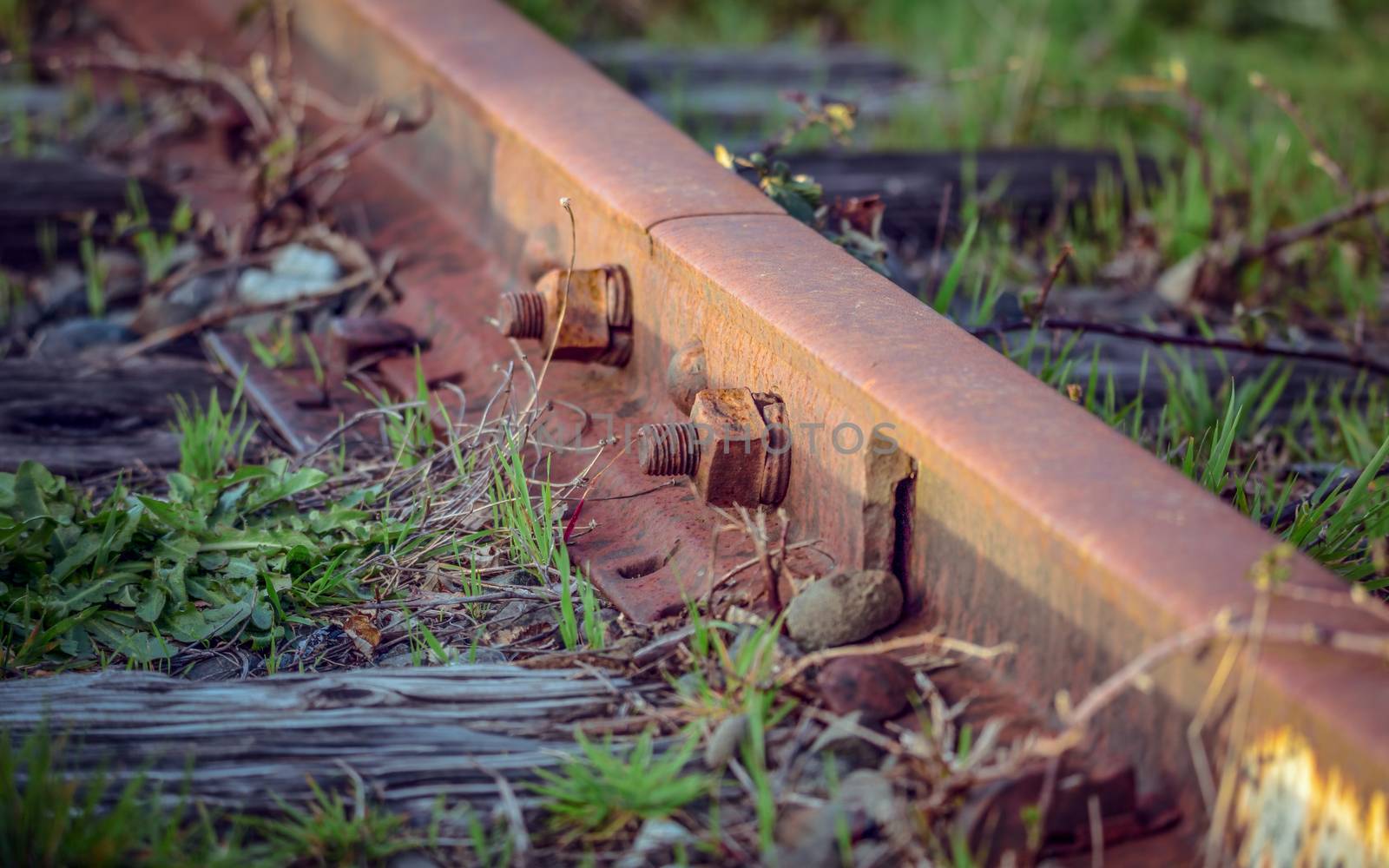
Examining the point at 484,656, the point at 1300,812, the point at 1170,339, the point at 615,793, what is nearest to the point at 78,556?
the point at 484,656

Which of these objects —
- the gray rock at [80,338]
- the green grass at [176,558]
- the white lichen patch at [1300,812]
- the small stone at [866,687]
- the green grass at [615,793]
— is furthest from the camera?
the gray rock at [80,338]

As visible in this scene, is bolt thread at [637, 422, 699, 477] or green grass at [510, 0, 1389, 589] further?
green grass at [510, 0, 1389, 589]

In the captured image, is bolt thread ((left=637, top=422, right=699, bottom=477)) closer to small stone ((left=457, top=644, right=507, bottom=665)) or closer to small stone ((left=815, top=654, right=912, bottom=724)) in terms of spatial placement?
small stone ((left=457, top=644, right=507, bottom=665))

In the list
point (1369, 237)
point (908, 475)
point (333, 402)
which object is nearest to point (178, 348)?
point (333, 402)

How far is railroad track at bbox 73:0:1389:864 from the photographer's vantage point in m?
1.51

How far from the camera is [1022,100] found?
480 centimetres

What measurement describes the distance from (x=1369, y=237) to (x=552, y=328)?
2610mm

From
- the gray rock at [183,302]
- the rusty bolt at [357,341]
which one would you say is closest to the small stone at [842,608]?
the rusty bolt at [357,341]

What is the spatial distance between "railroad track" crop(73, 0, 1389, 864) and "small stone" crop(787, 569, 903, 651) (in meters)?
0.05

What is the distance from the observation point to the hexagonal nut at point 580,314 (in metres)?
2.63

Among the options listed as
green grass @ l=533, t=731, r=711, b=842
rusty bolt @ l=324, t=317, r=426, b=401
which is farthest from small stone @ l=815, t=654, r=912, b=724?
rusty bolt @ l=324, t=317, r=426, b=401

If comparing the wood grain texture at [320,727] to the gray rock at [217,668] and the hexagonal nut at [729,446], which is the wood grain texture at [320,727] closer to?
the gray rock at [217,668]

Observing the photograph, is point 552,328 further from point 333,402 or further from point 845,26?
point 845,26

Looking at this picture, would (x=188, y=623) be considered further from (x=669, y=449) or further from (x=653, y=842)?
(x=653, y=842)
